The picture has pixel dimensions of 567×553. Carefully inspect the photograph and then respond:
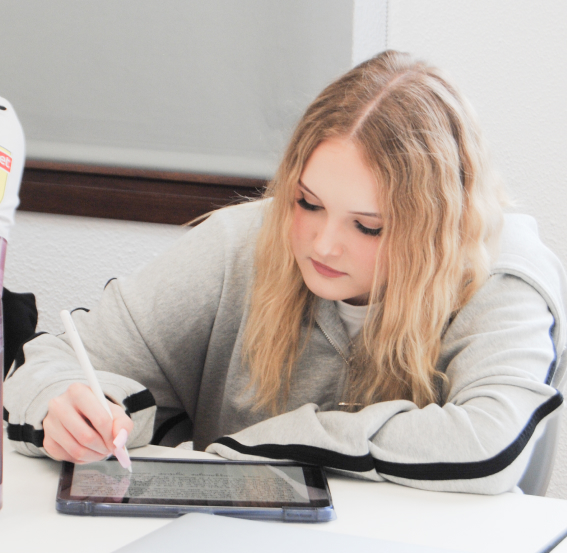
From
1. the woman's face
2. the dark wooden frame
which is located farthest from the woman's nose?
the dark wooden frame

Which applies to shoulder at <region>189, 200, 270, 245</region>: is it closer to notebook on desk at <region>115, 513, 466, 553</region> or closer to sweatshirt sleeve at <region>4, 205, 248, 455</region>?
sweatshirt sleeve at <region>4, 205, 248, 455</region>

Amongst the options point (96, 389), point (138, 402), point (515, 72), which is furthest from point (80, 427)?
point (515, 72)

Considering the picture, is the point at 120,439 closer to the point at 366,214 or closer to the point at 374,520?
the point at 374,520

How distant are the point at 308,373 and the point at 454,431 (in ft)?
1.07

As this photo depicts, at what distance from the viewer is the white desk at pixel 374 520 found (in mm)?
471

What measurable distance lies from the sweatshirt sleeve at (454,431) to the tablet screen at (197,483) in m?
0.03

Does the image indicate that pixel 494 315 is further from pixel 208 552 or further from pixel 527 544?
pixel 208 552

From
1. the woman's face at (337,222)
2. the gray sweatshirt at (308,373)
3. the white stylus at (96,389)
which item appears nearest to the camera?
the white stylus at (96,389)

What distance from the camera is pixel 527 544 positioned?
0.49m

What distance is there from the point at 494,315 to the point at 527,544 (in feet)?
1.14

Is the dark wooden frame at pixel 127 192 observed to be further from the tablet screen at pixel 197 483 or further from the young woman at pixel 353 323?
the tablet screen at pixel 197 483

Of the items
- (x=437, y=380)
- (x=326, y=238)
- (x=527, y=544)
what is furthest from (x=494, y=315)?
(x=527, y=544)

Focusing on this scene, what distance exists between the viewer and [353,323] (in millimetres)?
919

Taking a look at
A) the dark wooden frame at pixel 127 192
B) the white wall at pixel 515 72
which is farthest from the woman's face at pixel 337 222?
the white wall at pixel 515 72
